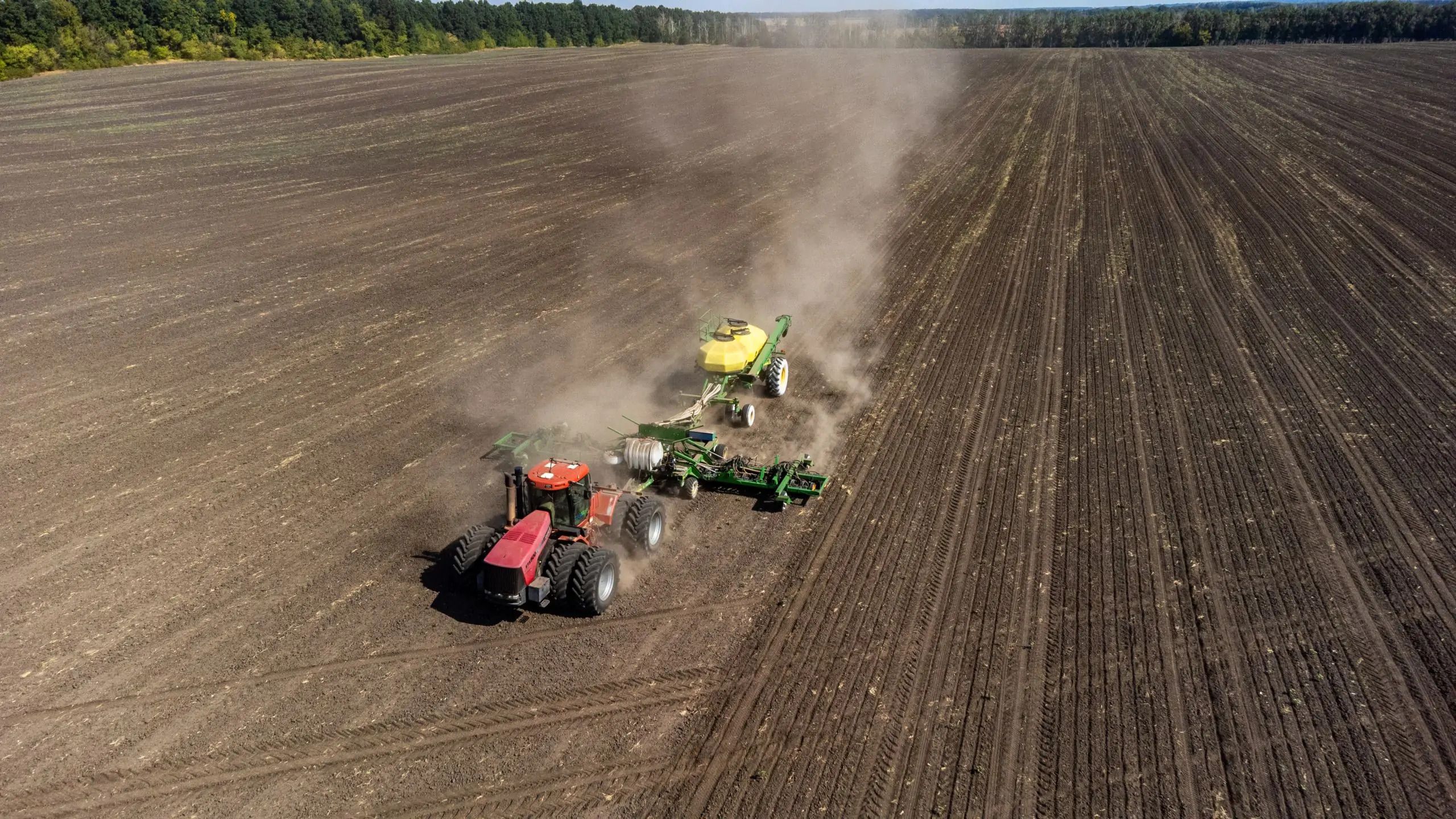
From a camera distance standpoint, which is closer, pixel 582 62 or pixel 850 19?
pixel 582 62

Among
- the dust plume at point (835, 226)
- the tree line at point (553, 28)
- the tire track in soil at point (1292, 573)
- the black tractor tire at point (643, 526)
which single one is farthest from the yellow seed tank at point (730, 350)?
the tree line at point (553, 28)

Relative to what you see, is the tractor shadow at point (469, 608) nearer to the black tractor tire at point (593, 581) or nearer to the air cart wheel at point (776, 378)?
the black tractor tire at point (593, 581)

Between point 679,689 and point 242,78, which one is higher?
point 242,78

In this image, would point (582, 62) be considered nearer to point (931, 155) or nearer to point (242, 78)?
point (242, 78)

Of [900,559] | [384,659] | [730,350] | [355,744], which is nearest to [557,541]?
[384,659]

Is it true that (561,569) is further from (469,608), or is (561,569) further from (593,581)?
(469,608)

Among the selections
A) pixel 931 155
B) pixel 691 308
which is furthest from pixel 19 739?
pixel 931 155
